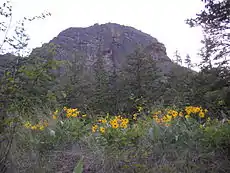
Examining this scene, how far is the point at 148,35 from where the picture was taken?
56.5 meters

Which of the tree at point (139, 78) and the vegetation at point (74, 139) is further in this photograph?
the tree at point (139, 78)

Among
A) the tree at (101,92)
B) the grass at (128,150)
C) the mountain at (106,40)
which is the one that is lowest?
the grass at (128,150)

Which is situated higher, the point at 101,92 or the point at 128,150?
the point at 101,92

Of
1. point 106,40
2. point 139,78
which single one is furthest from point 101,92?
point 106,40

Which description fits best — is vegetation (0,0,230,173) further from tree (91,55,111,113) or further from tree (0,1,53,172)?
tree (91,55,111,113)

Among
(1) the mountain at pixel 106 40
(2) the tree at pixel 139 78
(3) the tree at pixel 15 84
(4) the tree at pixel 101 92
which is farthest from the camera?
(1) the mountain at pixel 106 40

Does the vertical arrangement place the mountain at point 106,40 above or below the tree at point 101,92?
above

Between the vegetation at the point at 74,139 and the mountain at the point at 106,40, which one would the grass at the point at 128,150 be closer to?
the vegetation at the point at 74,139

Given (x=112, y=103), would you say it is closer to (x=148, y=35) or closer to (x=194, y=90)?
(x=194, y=90)

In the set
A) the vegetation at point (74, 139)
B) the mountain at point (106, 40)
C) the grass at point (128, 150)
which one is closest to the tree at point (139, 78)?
the vegetation at point (74, 139)

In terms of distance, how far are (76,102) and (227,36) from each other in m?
10.5

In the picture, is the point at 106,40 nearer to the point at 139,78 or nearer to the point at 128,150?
the point at 139,78

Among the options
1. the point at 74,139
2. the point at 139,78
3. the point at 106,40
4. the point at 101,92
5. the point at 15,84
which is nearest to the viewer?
the point at 15,84

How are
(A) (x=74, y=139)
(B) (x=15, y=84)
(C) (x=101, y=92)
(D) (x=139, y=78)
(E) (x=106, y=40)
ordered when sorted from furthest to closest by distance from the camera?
(E) (x=106, y=40), (C) (x=101, y=92), (D) (x=139, y=78), (A) (x=74, y=139), (B) (x=15, y=84)
